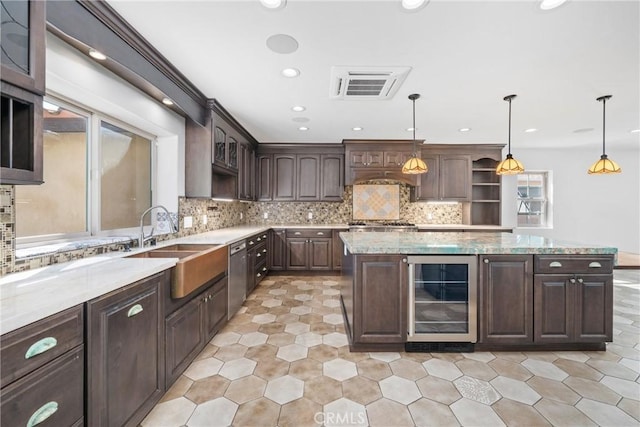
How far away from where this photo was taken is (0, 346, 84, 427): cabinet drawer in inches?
34.5

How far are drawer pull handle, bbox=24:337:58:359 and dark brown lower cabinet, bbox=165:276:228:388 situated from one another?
28.3 inches

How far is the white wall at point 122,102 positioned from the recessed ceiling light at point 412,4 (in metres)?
2.07

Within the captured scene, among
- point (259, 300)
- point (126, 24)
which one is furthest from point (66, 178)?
point (259, 300)

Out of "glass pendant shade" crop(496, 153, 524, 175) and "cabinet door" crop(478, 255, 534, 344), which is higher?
"glass pendant shade" crop(496, 153, 524, 175)

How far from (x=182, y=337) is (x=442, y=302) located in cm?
207

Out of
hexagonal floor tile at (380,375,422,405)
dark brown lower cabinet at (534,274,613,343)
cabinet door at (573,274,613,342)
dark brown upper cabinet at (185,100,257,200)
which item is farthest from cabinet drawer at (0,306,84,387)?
cabinet door at (573,274,613,342)

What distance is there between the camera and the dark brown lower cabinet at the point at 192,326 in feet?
5.76

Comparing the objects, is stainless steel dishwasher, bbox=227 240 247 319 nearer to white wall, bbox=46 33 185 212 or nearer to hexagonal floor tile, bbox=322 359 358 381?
white wall, bbox=46 33 185 212

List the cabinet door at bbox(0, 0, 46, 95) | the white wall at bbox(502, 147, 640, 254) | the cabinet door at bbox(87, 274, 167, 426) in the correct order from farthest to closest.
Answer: the white wall at bbox(502, 147, 640, 254) < the cabinet door at bbox(87, 274, 167, 426) < the cabinet door at bbox(0, 0, 46, 95)

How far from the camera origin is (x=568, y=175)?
5.65 meters

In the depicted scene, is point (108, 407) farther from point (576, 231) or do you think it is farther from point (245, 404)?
point (576, 231)

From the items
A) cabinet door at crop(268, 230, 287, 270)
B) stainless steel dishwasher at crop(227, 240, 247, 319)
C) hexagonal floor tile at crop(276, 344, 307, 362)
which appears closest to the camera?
hexagonal floor tile at crop(276, 344, 307, 362)

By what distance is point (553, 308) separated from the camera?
224 centimetres

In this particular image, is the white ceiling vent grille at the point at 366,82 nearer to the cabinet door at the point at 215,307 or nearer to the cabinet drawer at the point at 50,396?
the cabinet door at the point at 215,307
